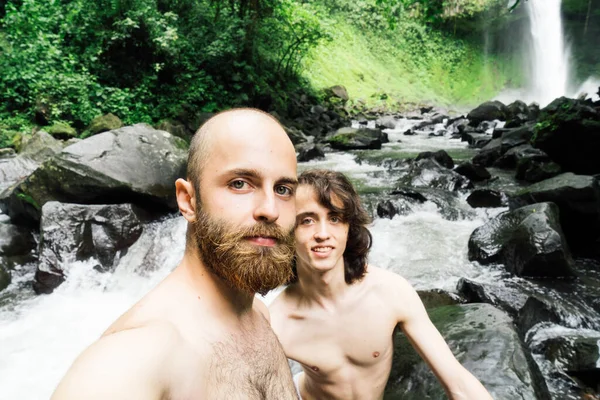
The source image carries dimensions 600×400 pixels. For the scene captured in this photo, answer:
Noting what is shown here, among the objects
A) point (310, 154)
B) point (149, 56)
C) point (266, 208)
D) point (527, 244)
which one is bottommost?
point (310, 154)

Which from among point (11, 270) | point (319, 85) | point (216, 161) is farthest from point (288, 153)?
point (319, 85)

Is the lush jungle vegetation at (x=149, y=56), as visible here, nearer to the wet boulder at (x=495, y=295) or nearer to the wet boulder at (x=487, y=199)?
the wet boulder at (x=487, y=199)

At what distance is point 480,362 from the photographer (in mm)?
2527

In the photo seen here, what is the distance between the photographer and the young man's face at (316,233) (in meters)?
2.15

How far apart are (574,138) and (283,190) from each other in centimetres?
991

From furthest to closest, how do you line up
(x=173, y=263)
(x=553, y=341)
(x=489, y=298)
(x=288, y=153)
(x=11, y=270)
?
(x=173, y=263), (x=11, y=270), (x=489, y=298), (x=553, y=341), (x=288, y=153)

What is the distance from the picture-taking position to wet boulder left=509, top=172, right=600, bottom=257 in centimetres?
597

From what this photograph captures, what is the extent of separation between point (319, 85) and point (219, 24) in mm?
11319

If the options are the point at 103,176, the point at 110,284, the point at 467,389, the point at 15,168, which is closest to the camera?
the point at 467,389

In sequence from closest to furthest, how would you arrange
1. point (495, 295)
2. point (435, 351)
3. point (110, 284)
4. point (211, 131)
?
point (211, 131) → point (435, 351) → point (495, 295) → point (110, 284)

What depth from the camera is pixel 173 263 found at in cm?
632

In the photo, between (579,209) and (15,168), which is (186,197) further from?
(15,168)

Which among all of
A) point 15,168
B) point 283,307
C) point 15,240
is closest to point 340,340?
point 283,307

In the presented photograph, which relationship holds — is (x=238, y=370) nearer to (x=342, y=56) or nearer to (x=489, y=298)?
(x=489, y=298)
